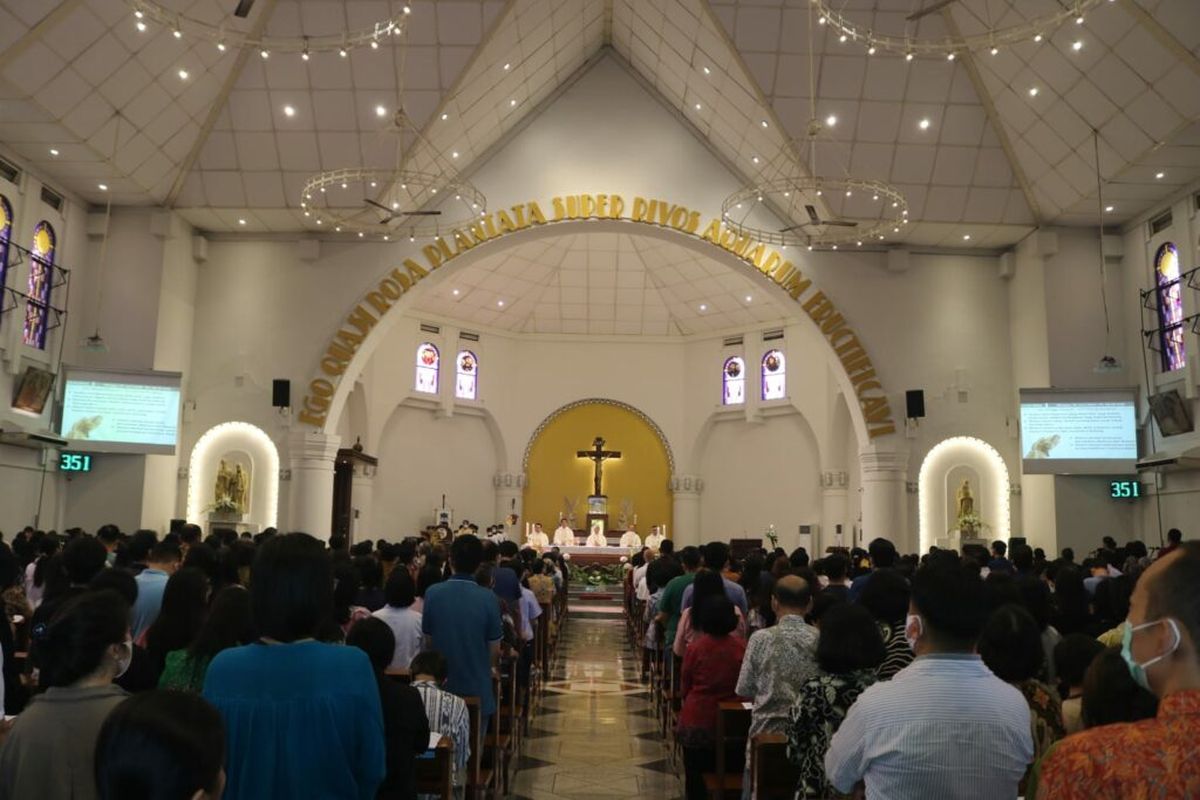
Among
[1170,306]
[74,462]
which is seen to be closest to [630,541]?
[74,462]

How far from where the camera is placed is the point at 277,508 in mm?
17156

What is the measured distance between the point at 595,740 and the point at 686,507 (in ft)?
55.5

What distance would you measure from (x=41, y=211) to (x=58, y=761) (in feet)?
48.7

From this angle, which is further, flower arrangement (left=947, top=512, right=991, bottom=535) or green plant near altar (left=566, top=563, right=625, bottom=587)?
green plant near altar (left=566, top=563, right=625, bottom=587)

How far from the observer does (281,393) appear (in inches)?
669

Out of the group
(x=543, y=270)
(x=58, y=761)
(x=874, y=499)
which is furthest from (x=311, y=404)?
(x=58, y=761)

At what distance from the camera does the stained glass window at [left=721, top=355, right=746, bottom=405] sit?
24688 mm

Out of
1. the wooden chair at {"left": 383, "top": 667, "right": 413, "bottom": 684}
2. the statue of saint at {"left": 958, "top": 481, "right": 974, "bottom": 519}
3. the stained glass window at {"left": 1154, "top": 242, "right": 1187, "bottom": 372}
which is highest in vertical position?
the stained glass window at {"left": 1154, "top": 242, "right": 1187, "bottom": 372}

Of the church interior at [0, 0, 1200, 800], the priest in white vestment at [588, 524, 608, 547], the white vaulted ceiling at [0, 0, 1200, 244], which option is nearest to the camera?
the white vaulted ceiling at [0, 0, 1200, 244]

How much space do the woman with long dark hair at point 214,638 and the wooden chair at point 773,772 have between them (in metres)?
2.04

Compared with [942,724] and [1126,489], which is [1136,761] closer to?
[942,724]

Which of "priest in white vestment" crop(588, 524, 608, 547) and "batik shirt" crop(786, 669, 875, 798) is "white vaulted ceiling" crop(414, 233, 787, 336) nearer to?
"priest in white vestment" crop(588, 524, 608, 547)

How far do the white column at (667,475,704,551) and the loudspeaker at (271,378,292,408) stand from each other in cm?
1093

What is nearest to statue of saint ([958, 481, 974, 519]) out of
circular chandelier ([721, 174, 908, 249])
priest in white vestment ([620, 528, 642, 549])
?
circular chandelier ([721, 174, 908, 249])
